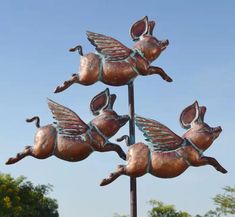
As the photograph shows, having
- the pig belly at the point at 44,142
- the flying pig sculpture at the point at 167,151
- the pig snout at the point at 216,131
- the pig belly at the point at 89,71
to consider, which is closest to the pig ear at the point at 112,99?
the pig belly at the point at 89,71

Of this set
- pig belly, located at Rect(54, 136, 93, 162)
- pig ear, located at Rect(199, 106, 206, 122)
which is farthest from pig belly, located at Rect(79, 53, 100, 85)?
pig ear, located at Rect(199, 106, 206, 122)

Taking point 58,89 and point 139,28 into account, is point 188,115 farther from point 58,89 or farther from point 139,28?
point 58,89

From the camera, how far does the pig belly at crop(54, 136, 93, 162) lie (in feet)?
14.9

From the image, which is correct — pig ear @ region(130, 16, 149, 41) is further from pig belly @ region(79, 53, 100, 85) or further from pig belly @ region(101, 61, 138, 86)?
pig belly @ region(79, 53, 100, 85)

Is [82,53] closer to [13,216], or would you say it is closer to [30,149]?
[30,149]

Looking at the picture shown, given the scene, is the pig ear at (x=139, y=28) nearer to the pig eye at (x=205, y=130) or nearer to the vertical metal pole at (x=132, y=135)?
the vertical metal pole at (x=132, y=135)

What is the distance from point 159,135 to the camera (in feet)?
15.0

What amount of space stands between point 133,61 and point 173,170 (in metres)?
1.18

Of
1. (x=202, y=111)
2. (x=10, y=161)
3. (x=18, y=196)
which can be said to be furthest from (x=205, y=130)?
(x=18, y=196)

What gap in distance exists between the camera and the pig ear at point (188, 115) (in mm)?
4750

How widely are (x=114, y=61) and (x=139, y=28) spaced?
1.78 feet

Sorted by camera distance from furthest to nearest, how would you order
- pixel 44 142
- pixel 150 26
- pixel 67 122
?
pixel 150 26 → pixel 67 122 → pixel 44 142

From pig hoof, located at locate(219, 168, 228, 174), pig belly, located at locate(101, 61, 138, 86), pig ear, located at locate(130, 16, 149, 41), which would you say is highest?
pig ear, located at locate(130, 16, 149, 41)

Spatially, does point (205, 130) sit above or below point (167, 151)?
above
